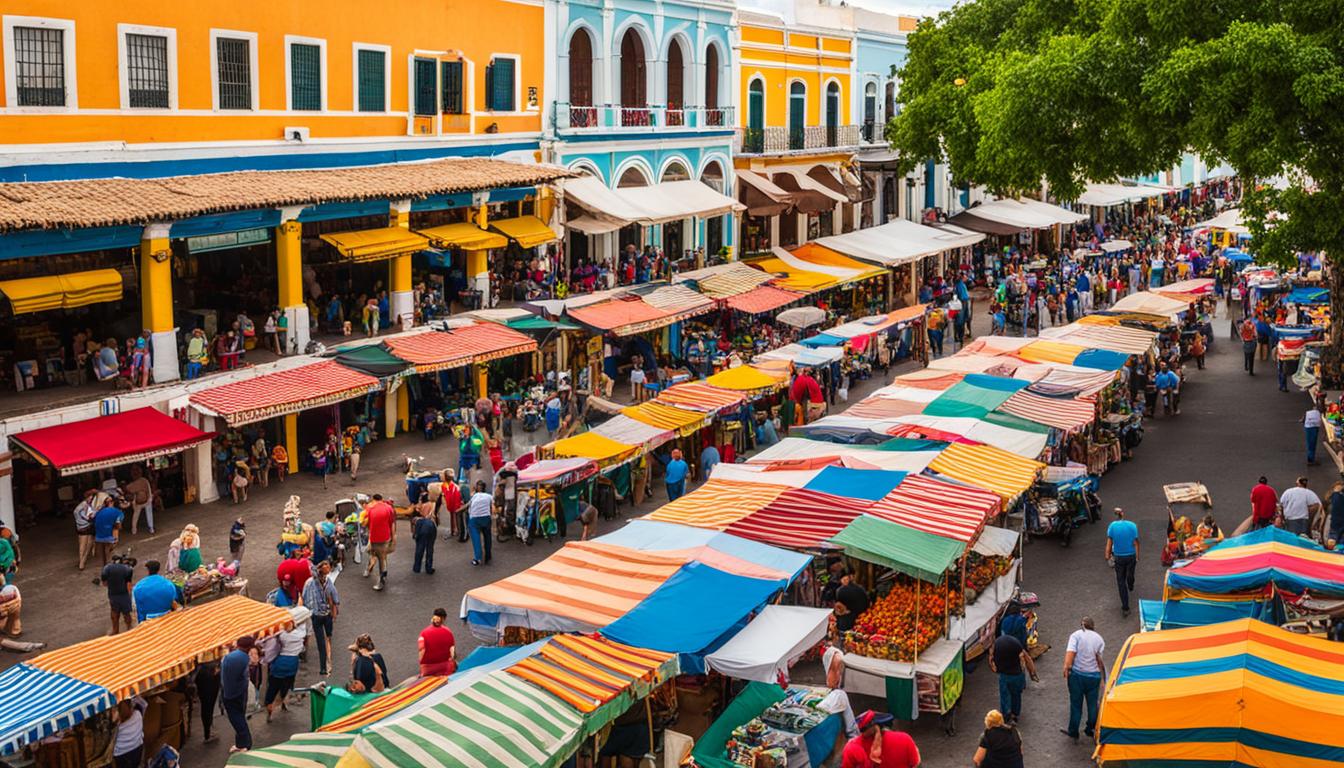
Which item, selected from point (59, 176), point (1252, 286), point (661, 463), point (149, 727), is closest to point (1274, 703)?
point (149, 727)

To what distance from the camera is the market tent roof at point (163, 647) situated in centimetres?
1253

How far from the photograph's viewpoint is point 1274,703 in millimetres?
11492

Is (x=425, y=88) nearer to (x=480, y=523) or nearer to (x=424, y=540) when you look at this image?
(x=480, y=523)

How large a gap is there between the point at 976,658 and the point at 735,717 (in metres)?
3.80

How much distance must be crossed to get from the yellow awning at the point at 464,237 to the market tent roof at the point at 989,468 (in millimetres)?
11977

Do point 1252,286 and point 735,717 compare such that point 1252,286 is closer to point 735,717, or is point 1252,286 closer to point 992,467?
point 992,467

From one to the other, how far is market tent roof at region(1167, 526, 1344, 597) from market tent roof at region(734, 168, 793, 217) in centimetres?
2310

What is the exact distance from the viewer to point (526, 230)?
30.0 metres

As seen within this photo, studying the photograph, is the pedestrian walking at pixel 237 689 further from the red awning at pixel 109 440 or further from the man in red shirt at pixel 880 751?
the red awning at pixel 109 440

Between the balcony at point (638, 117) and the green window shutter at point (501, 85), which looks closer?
the green window shutter at point (501, 85)

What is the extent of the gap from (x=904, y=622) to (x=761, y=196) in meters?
24.4

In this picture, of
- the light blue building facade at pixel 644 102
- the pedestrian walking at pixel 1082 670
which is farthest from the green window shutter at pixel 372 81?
the pedestrian walking at pixel 1082 670

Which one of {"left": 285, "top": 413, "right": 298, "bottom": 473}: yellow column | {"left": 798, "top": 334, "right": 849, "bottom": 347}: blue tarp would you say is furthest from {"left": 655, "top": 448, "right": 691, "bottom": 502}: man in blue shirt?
{"left": 798, "top": 334, "right": 849, "bottom": 347}: blue tarp

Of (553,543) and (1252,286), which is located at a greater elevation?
(1252,286)
